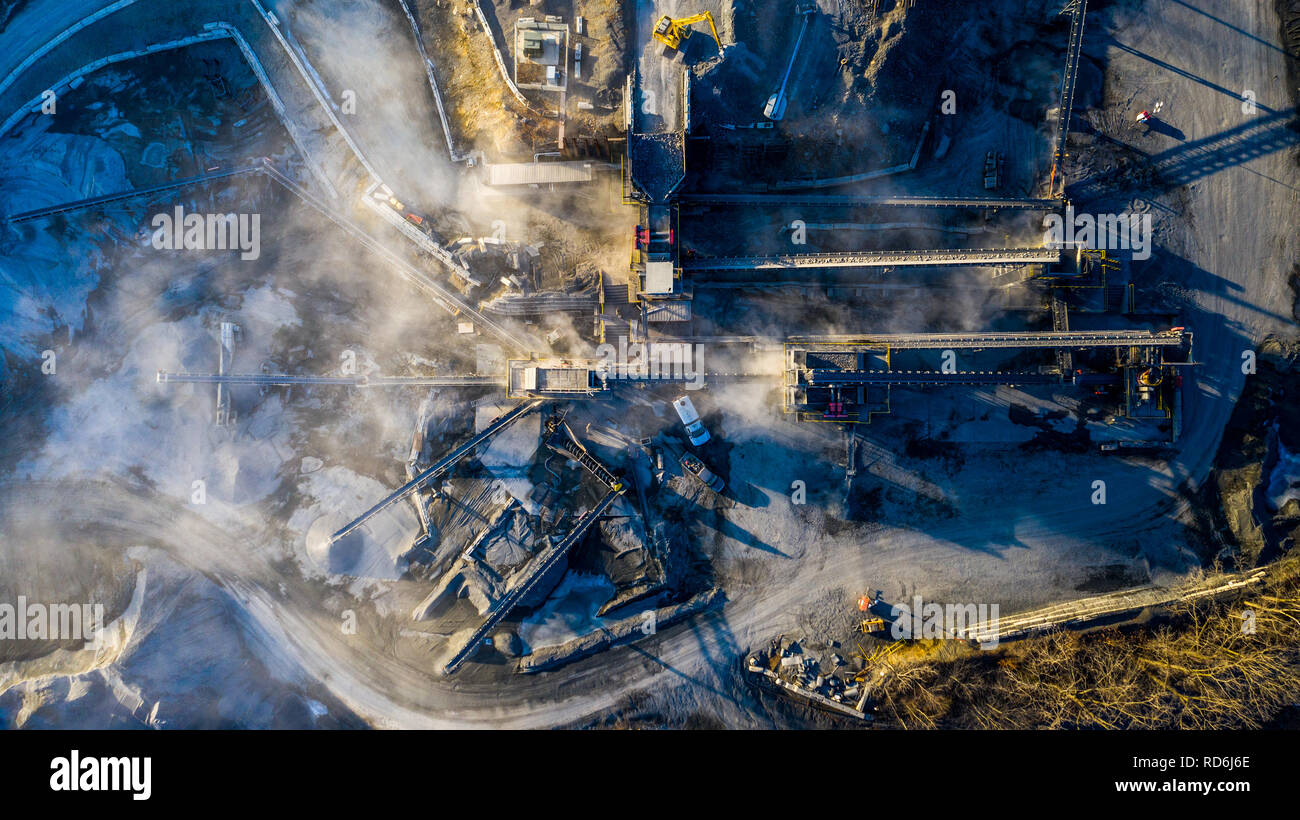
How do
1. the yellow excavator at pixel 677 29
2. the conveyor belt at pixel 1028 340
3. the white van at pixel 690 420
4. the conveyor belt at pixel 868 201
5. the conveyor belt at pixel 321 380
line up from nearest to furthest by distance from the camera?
1. the conveyor belt at pixel 1028 340
2. the yellow excavator at pixel 677 29
3. the conveyor belt at pixel 868 201
4. the white van at pixel 690 420
5. the conveyor belt at pixel 321 380

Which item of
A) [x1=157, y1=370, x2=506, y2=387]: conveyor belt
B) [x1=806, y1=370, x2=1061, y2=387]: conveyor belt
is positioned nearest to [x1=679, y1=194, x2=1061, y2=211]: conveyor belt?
[x1=806, y1=370, x2=1061, y2=387]: conveyor belt

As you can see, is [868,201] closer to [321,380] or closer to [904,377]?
[904,377]

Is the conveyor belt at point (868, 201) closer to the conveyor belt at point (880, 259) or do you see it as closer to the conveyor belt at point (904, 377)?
the conveyor belt at point (880, 259)

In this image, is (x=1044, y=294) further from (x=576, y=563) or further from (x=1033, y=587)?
(x=576, y=563)

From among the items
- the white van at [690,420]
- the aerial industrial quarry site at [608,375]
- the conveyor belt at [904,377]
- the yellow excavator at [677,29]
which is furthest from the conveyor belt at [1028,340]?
the yellow excavator at [677,29]
